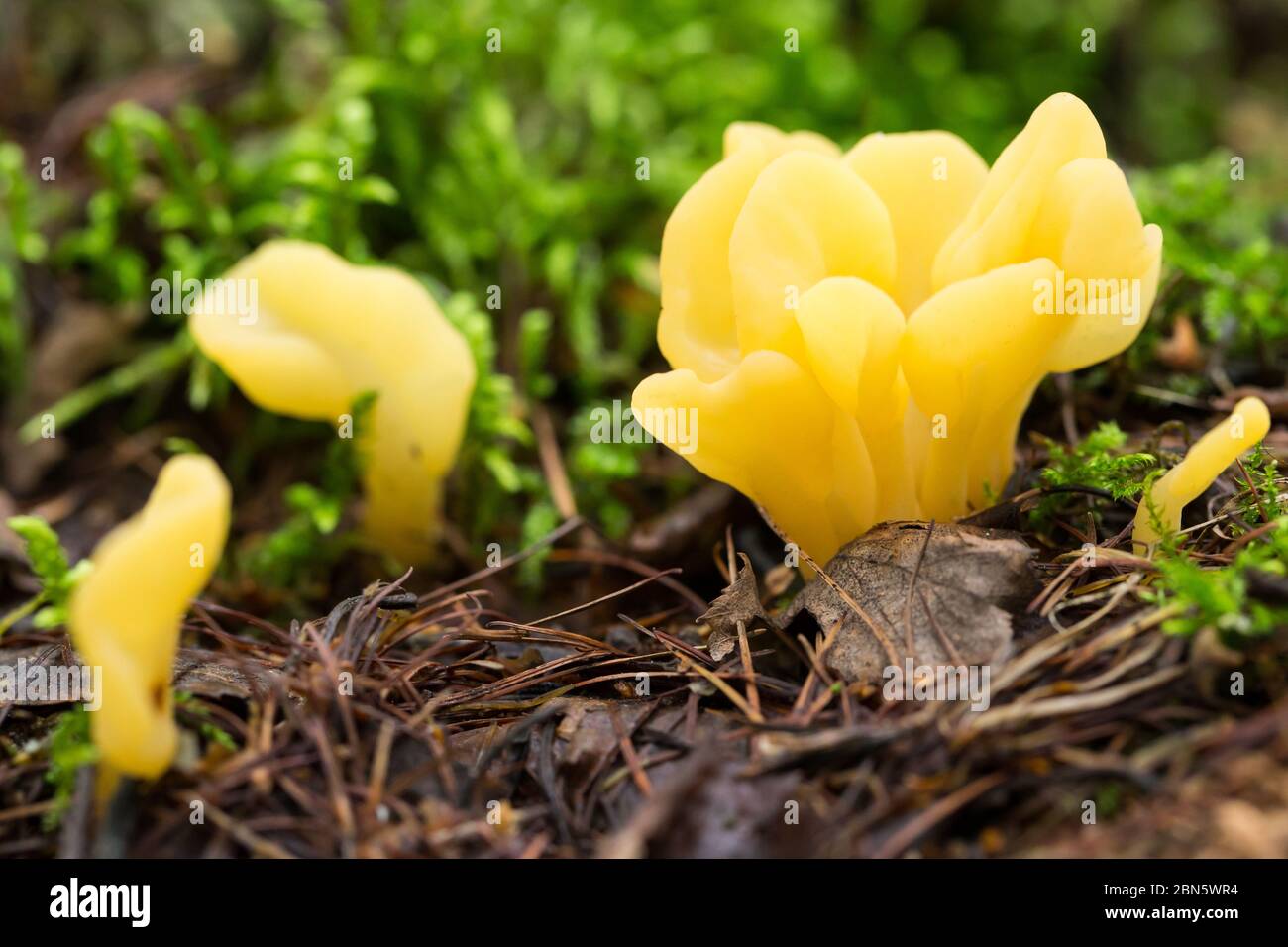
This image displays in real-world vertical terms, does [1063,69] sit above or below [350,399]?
above

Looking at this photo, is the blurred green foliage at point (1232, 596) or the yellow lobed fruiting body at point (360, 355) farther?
the yellow lobed fruiting body at point (360, 355)

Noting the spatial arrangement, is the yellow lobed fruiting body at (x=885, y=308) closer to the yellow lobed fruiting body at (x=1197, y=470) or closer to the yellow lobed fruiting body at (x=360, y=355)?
the yellow lobed fruiting body at (x=1197, y=470)

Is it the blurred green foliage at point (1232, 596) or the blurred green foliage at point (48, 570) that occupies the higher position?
the blurred green foliage at point (48, 570)

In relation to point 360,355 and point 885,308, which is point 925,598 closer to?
point 885,308

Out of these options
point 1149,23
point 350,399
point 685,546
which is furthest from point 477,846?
point 1149,23

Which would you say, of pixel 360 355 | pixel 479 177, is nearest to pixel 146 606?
pixel 360 355

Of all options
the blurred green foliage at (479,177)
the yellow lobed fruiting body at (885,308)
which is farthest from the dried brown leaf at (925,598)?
the blurred green foliage at (479,177)
